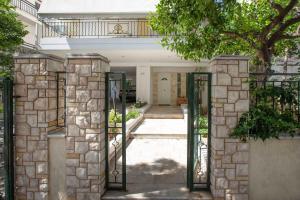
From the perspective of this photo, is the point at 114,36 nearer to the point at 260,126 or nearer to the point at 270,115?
the point at 270,115

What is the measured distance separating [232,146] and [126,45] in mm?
9376

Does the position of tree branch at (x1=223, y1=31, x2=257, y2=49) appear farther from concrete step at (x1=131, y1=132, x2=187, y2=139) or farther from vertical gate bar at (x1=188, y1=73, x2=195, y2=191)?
concrete step at (x1=131, y1=132, x2=187, y2=139)

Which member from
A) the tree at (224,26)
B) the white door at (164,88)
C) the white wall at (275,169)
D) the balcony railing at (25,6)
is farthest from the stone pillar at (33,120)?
the white door at (164,88)

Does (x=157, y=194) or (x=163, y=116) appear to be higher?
(x=163, y=116)

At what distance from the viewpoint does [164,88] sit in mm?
20781

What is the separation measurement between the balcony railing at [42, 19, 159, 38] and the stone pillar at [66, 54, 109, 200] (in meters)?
9.93

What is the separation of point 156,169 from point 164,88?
15048 mm

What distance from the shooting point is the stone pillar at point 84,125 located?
424cm

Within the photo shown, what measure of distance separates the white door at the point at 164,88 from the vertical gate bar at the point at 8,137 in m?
16.9

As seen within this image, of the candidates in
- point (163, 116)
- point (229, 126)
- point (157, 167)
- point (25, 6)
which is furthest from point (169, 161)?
point (25, 6)

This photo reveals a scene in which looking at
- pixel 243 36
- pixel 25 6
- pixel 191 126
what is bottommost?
pixel 191 126

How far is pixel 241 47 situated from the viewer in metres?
7.56

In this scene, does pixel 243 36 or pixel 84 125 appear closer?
pixel 84 125

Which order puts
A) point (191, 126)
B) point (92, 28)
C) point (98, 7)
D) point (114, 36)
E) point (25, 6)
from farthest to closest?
point (25, 6), point (98, 7), point (92, 28), point (114, 36), point (191, 126)
